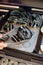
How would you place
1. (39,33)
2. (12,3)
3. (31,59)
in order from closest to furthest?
1. (31,59)
2. (39,33)
3. (12,3)

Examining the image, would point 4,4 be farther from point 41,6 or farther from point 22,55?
point 22,55

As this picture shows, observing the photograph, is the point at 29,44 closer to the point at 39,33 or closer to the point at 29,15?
the point at 39,33

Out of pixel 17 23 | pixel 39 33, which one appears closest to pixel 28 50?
pixel 39 33

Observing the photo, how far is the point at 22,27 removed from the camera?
86 centimetres

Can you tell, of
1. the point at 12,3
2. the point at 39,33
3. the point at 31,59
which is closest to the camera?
the point at 31,59

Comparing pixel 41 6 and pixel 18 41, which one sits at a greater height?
pixel 41 6

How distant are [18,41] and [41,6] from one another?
0.85 feet

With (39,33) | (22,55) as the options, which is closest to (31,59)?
(22,55)

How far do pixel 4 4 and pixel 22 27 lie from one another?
0.67 ft

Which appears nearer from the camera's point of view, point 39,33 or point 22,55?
point 22,55

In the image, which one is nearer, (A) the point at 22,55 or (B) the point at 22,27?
(A) the point at 22,55

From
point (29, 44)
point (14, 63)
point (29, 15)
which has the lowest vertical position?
point (14, 63)

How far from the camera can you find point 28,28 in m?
0.86

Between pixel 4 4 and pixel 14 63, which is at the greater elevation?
pixel 4 4
